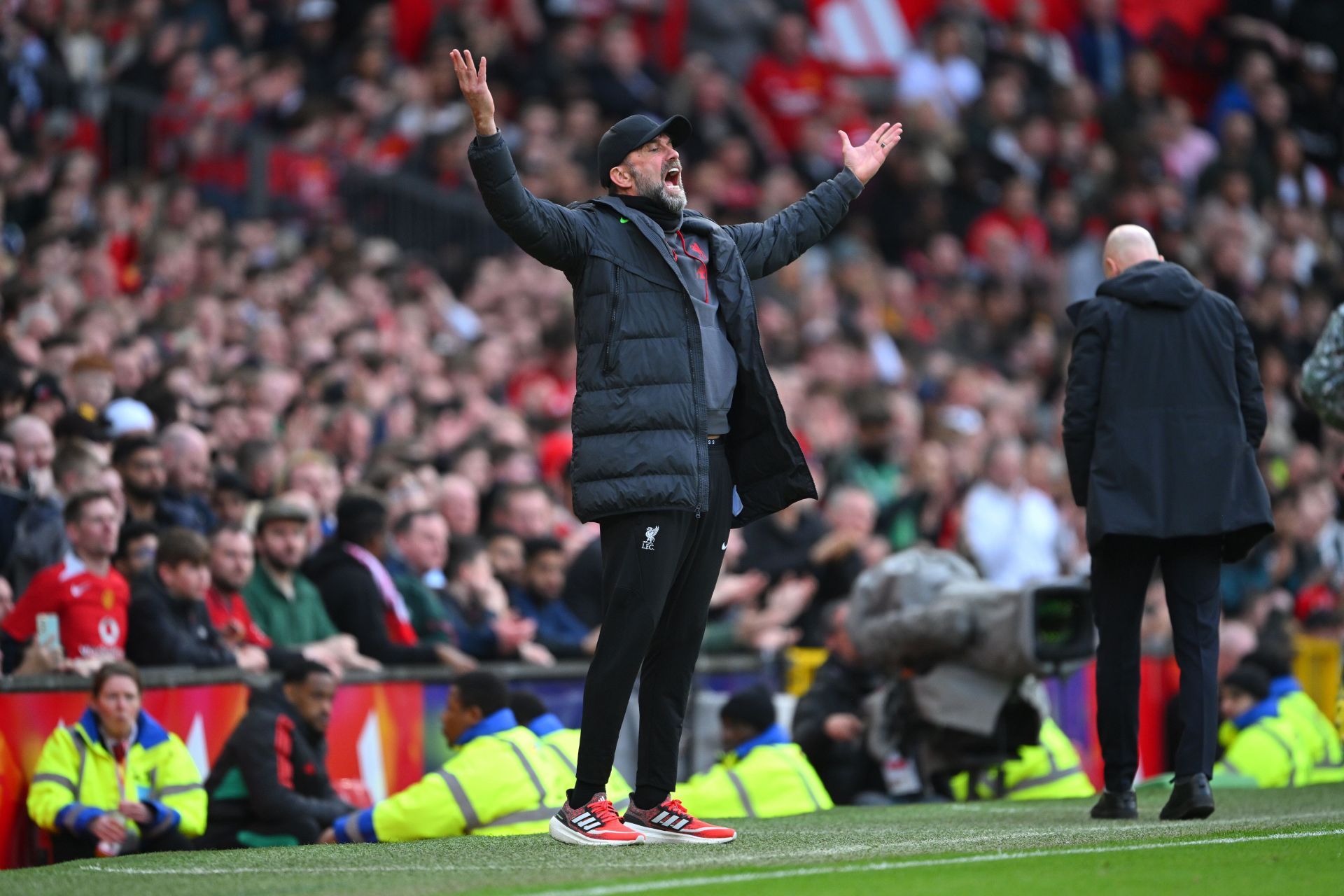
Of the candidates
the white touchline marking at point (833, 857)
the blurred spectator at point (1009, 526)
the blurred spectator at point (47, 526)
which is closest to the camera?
the white touchline marking at point (833, 857)

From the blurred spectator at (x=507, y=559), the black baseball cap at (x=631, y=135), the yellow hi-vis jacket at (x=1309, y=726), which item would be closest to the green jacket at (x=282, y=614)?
the blurred spectator at (x=507, y=559)

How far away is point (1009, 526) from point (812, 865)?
8.57 metres

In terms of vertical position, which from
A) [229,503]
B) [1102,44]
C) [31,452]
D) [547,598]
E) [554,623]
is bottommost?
[554,623]

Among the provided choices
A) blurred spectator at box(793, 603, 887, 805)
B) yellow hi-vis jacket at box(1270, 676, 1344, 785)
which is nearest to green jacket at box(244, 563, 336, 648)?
blurred spectator at box(793, 603, 887, 805)

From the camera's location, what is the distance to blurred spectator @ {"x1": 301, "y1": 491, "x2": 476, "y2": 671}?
1100 centimetres

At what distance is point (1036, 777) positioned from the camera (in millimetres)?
11055

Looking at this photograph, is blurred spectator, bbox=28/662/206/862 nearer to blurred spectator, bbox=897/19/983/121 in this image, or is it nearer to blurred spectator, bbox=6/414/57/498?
blurred spectator, bbox=6/414/57/498

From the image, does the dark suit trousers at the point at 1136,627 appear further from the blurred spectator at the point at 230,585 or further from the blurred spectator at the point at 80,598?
the blurred spectator at the point at 80,598

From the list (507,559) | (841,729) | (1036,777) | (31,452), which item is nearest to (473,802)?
(841,729)

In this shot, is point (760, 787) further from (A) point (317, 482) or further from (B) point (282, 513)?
(A) point (317, 482)

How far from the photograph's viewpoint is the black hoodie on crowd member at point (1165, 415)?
25.8 ft

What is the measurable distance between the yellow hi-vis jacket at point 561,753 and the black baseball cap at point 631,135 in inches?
109

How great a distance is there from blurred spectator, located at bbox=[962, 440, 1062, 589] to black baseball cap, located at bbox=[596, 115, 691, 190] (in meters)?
7.95

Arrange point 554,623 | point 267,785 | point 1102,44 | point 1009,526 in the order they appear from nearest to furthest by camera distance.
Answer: point 267,785, point 554,623, point 1009,526, point 1102,44
